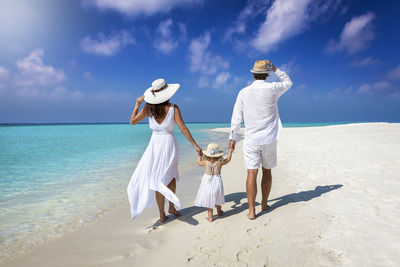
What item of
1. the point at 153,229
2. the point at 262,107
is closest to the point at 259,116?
the point at 262,107

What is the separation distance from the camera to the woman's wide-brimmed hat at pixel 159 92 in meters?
3.35

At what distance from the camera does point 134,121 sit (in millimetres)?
3592

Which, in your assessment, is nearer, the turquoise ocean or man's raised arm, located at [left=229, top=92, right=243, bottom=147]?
man's raised arm, located at [left=229, top=92, right=243, bottom=147]

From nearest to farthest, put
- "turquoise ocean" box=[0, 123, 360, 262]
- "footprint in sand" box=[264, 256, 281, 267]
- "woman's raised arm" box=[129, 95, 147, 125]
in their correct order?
"footprint in sand" box=[264, 256, 281, 267] → "woman's raised arm" box=[129, 95, 147, 125] → "turquoise ocean" box=[0, 123, 360, 262]

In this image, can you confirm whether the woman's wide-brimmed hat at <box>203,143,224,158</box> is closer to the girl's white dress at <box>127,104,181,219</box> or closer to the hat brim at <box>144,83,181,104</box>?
the girl's white dress at <box>127,104,181,219</box>

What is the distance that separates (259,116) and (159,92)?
152 centimetres

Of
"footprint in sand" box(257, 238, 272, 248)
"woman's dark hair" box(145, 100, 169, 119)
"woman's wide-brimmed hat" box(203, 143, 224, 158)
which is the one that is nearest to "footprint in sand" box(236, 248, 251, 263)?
"footprint in sand" box(257, 238, 272, 248)

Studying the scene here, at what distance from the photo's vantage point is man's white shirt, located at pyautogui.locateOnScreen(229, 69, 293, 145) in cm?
329

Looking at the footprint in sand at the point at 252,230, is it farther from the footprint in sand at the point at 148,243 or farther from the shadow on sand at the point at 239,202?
the footprint in sand at the point at 148,243

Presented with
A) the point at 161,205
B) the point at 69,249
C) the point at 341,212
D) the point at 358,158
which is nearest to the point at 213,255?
the point at 161,205

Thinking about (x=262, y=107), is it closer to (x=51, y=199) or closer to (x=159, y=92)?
(x=159, y=92)

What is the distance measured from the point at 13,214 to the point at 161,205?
10.2 ft

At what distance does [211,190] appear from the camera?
3.45 metres

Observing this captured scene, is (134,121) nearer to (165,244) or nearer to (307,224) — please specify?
(165,244)
